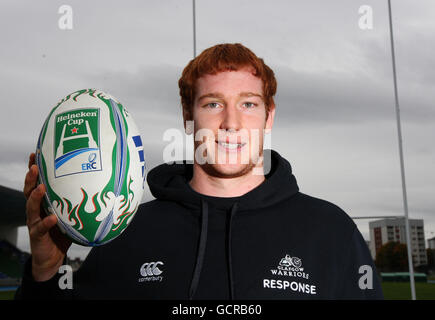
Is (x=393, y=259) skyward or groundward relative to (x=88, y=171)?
groundward

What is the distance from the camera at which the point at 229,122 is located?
1718 millimetres

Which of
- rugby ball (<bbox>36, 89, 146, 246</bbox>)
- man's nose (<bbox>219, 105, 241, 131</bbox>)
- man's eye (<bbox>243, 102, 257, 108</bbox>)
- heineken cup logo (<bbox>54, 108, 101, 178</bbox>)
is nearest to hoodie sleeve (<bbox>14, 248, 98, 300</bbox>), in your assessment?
rugby ball (<bbox>36, 89, 146, 246</bbox>)

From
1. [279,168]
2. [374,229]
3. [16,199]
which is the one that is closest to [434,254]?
[374,229]

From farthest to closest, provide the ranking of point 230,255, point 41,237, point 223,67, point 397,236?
point 397,236, point 223,67, point 230,255, point 41,237

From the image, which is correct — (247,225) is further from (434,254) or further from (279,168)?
(434,254)

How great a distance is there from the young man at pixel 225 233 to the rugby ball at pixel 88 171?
8 cm

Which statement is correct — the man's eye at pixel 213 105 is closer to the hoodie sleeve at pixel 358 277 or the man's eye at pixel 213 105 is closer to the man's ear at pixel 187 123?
the man's ear at pixel 187 123

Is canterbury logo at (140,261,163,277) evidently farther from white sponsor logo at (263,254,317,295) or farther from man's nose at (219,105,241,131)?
man's nose at (219,105,241,131)

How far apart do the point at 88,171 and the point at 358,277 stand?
1.00m

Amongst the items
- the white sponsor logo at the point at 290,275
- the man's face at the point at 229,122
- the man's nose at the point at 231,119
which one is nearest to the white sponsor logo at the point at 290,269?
the white sponsor logo at the point at 290,275

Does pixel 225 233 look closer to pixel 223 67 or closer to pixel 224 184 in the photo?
pixel 224 184

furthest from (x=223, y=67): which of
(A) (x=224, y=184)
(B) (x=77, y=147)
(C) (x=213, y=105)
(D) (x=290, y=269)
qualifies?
(D) (x=290, y=269)

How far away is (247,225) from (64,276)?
67cm
